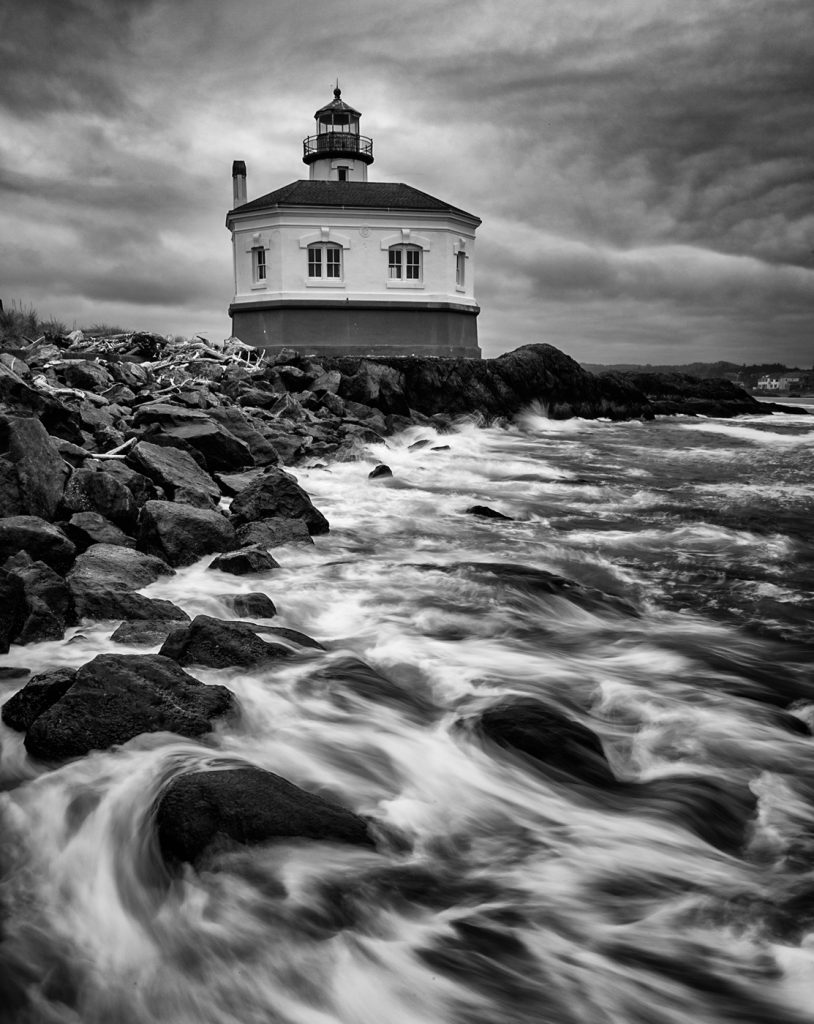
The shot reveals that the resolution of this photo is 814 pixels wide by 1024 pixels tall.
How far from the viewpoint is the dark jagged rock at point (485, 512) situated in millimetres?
10086

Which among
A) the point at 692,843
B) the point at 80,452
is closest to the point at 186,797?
the point at 692,843

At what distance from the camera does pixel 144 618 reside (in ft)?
16.9

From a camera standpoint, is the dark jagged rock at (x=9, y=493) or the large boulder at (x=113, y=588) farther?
the dark jagged rock at (x=9, y=493)

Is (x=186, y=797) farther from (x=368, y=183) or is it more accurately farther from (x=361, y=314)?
(x=368, y=183)

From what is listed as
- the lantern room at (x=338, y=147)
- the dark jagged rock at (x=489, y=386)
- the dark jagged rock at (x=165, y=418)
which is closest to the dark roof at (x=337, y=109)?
the lantern room at (x=338, y=147)

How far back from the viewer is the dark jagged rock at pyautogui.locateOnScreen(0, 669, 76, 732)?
12.0ft

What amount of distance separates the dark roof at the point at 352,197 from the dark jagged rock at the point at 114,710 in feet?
77.6

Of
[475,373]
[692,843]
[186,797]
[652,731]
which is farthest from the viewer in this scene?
[475,373]

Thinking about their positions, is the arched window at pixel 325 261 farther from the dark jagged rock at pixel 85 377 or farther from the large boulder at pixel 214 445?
the large boulder at pixel 214 445

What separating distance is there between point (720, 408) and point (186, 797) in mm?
34381

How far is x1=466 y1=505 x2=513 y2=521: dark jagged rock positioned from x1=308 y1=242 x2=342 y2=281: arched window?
17.4 metres

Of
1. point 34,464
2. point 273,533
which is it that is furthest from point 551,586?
point 34,464

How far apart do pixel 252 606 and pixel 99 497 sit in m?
2.03

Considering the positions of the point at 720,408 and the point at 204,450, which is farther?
the point at 720,408
